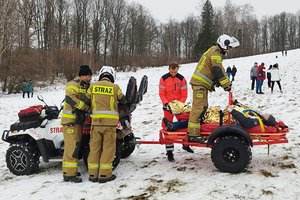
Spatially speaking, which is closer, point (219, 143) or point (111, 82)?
point (219, 143)

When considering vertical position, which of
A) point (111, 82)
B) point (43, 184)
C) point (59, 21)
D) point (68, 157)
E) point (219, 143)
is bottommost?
point (43, 184)

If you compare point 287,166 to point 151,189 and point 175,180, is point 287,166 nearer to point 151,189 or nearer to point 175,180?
point 175,180

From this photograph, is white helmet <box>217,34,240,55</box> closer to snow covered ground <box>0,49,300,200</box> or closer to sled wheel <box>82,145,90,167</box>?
snow covered ground <box>0,49,300,200</box>

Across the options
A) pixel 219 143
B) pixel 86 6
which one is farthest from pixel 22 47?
pixel 219 143

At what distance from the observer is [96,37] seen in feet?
142

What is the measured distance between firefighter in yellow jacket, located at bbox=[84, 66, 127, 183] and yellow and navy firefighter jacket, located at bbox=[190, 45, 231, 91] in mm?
1560

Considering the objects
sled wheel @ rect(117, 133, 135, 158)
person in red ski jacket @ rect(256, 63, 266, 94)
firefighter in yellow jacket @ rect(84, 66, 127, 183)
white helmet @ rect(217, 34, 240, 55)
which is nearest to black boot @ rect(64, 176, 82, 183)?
firefighter in yellow jacket @ rect(84, 66, 127, 183)

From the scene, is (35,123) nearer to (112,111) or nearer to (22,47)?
(112,111)

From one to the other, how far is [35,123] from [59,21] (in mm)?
41051

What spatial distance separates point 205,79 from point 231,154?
4.70 feet

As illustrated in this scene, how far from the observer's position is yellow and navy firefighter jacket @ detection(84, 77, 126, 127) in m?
4.38

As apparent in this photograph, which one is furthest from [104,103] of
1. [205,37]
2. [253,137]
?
[205,37]

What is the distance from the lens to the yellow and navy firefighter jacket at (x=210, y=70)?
446 centimetres

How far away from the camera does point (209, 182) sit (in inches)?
154
